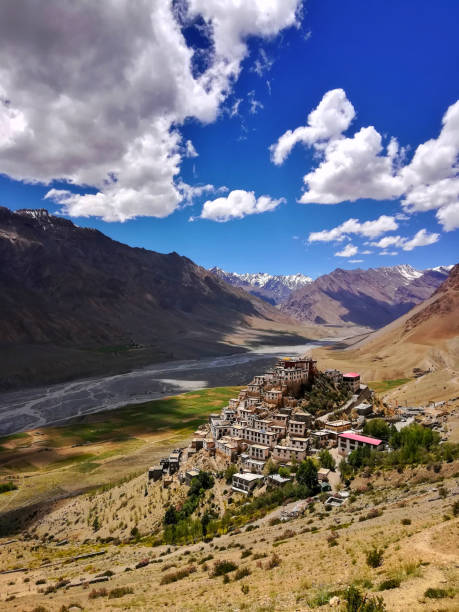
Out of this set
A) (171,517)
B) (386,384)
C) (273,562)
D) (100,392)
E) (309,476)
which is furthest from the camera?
(100,392)

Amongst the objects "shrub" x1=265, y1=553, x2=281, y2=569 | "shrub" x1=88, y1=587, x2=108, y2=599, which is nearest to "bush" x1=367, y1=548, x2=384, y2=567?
"shrub" x1=265, y1=553, x2=281, y2=569

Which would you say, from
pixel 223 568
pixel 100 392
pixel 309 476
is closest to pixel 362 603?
pixel 223 568

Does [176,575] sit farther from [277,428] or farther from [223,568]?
[277,428]

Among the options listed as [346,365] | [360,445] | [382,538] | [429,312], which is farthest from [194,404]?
[429,312]

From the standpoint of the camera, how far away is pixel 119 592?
80.2 feet

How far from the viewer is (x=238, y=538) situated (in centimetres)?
3139

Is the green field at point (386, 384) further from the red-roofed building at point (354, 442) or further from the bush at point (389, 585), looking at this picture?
the bush at point (389, 585)

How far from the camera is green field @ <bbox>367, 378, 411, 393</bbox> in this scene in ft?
393

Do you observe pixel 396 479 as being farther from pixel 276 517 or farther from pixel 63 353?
pixel 63 353

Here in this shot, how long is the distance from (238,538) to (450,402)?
208 ft

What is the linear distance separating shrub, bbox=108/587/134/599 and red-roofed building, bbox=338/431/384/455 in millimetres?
28962

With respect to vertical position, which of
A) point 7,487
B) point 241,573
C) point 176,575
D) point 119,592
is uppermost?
point 241,573

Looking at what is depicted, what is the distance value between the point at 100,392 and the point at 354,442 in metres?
125

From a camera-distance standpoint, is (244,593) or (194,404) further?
(194,404)
